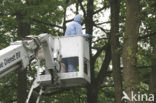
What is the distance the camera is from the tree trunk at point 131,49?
9836 millimetres

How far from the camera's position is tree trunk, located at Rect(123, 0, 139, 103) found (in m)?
9.84

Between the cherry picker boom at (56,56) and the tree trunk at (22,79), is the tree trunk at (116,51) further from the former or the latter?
the tree trunk at (22,79)

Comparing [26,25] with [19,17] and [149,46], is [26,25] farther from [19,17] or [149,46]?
[149,46]

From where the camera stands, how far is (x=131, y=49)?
997cm

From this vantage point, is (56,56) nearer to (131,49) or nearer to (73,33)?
(73,33)

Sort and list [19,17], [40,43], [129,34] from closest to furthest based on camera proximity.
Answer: [40,43]
[129,34]
[19,17]

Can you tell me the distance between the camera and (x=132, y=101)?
956 cm

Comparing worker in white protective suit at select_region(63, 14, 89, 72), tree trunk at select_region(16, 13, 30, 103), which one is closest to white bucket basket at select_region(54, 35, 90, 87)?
worker in white protective suit at select_region(63, 14, 89, 72)

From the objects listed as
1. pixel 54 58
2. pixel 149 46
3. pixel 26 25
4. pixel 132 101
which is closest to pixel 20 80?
pixel 26 25

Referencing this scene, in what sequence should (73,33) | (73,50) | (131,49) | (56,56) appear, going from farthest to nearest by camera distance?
1. (73,33)
2. (73,50)
3. (56,56)
4. (131,49)

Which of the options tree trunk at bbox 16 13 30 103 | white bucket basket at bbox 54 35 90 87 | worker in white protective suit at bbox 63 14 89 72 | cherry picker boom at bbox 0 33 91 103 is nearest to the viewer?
cherry picker boom at bbox 0 33 91 103

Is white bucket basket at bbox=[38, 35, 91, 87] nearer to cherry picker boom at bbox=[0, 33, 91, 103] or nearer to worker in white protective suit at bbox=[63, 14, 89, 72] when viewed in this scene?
cherry picker boom at bbox=[0, 33, 91, 103]

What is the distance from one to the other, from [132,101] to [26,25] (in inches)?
341

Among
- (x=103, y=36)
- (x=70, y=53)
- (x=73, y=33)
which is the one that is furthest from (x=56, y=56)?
(x=103, y=36)
